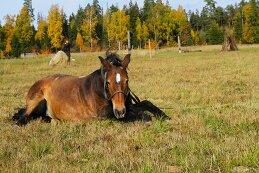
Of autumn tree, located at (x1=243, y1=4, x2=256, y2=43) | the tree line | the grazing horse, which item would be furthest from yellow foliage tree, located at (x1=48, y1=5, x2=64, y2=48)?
the grazing horse

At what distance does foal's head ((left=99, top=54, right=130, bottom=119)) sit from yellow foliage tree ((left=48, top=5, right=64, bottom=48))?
7226cm

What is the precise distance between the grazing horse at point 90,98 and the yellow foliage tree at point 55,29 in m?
70.4

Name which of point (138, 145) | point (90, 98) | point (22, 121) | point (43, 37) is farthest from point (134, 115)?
point (43, 37)

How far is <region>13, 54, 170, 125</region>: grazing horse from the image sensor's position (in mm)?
5750

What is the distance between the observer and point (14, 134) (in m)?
6.07

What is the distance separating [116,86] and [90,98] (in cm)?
99

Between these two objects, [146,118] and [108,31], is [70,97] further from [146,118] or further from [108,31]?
[108,31]

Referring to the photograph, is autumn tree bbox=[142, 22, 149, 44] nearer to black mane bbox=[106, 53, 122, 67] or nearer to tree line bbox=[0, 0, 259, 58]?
tree line bbox=[0, 0, 259, 58]

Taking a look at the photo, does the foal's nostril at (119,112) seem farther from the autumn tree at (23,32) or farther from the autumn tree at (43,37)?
the autumn tree at (43,37)

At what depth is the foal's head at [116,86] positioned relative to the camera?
5.54 meters

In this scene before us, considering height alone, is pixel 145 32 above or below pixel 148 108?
above

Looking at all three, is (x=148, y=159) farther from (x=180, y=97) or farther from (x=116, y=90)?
(x=180, y=97)

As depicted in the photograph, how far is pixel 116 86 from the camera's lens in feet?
18.7

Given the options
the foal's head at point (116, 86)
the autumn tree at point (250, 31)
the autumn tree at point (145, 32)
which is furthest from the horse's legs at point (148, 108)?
the autumn tree at point (250, 31)
